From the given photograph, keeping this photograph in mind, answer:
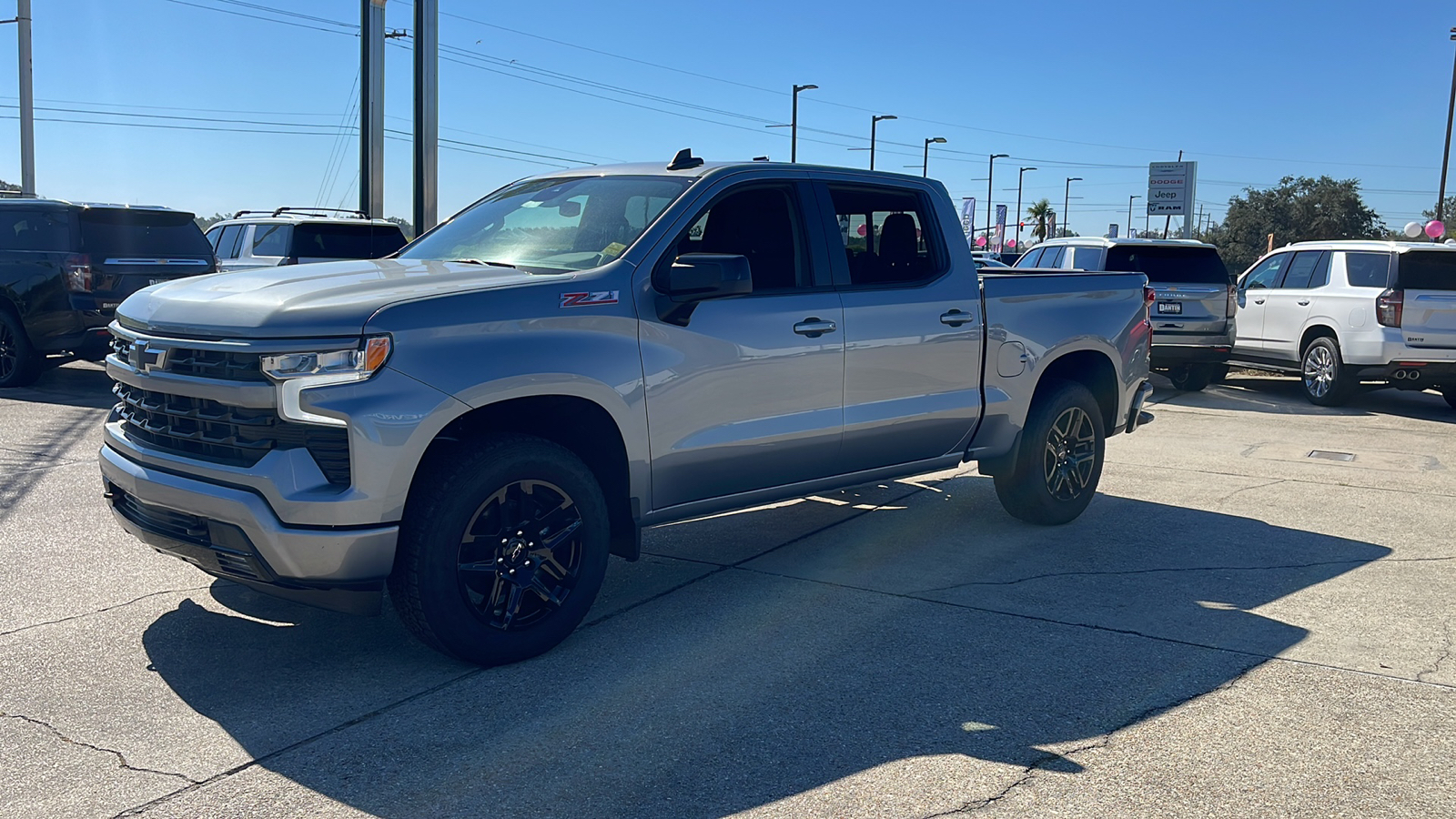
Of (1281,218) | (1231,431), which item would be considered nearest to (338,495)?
(1231,431)

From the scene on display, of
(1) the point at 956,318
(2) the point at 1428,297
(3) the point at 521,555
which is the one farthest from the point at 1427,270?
(3) the point at 521,555

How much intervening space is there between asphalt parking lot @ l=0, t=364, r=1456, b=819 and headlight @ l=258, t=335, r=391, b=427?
0.99m

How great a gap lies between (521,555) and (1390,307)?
38.1 ft

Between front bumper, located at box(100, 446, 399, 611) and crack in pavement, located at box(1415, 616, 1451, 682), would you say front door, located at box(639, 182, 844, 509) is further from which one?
crack in pavement, located at box(1415, 616, 1451, 682)

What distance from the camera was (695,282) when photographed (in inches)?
189

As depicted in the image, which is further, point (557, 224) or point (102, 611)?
point (557, 224)

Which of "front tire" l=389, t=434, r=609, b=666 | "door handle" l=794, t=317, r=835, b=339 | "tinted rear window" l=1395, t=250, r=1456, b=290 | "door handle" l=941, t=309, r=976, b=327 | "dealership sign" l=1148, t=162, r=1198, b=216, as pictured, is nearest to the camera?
"front tire" l=389, t=434, r=609, b=666

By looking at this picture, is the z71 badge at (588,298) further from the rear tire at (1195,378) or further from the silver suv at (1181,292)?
the rear tire at (1195,378)

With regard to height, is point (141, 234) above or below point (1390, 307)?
above

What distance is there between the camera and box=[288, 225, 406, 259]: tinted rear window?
48.6ft

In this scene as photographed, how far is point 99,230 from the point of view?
1232 cm

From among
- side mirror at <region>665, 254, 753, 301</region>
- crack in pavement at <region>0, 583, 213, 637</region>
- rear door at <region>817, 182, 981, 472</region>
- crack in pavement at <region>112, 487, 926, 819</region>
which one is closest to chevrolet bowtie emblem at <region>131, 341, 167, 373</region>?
crack in pavement at <region>0, 583, 213, 637</region>

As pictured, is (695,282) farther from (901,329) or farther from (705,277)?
(901,329)

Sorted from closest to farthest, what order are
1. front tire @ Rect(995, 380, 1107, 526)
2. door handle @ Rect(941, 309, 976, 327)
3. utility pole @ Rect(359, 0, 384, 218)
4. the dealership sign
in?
door handle @ Rect(941, 309, 976, 327) < front tire @ Rect(995, 380, 1107, 526) < utility pole @ Rect(359, 0, 384, 218) < the dealership sign
